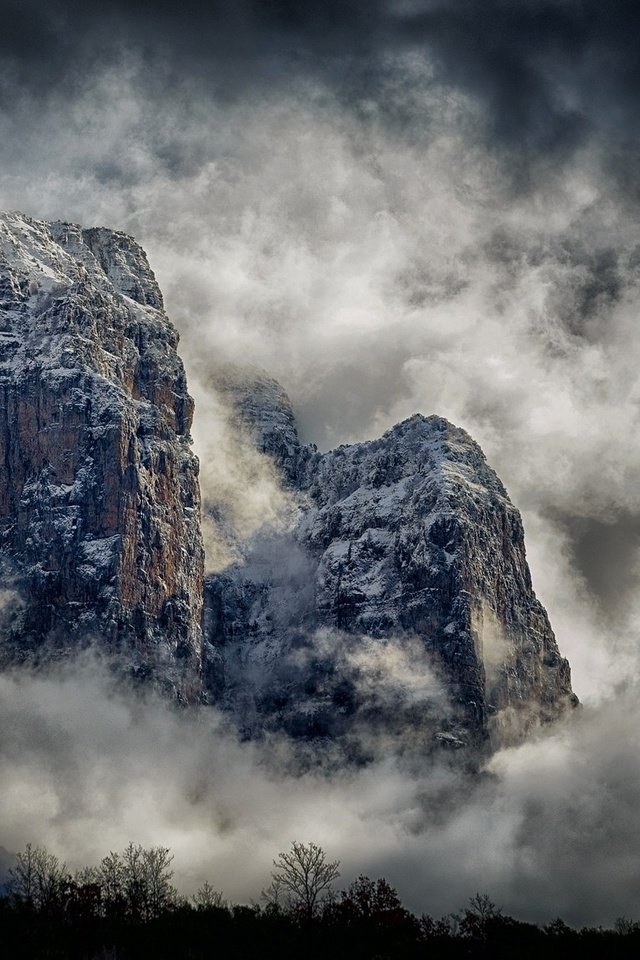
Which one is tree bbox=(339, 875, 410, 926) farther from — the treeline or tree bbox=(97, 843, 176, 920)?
tree bbox=(97, 843, 176, 920)

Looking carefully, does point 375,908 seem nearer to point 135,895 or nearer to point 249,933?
point 249,933

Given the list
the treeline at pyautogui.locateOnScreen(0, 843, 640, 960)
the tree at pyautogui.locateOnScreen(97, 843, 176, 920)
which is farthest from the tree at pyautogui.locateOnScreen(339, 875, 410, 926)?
the tree at pyautogui.locateOnScreen(97, 843, 176, 920)

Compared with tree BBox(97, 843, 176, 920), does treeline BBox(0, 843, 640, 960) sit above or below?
below

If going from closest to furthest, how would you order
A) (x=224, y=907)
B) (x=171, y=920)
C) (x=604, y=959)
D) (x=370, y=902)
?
(x=604, y=959) → (x=171, y=920) → (x=224, y=907) → (x=370, y=902)

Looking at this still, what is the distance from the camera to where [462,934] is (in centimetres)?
17788

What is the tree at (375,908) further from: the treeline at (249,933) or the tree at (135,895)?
the tree at (135,895)

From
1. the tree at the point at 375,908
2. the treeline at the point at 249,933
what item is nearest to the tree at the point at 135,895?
the treeline at the point at 249,933

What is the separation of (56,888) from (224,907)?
21685mm

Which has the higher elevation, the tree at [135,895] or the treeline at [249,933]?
the tree at [135,895]

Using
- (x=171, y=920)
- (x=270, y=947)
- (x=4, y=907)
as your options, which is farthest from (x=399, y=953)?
(x=4, y=907)

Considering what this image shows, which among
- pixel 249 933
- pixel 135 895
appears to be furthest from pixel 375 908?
pixel 135 895

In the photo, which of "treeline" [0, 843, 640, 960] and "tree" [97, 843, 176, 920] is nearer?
"treeline" [0, 843, 640, 960]

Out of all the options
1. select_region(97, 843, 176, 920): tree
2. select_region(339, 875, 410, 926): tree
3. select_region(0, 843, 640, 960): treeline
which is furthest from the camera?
select_region(97, 843, 176, 920): tree

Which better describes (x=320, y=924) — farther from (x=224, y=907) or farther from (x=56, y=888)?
(x=56, y=888)
